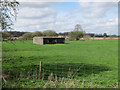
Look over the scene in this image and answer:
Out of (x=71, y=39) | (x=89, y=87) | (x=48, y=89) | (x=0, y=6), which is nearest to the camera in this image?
(x=48, y=89)

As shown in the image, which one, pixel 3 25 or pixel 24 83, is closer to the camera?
pixel 24 83

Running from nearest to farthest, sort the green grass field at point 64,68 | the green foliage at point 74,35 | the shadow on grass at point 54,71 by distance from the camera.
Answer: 1. the green grass field at point 64,68
2. the shadow on grass at point 54,71
3. the green foliage at point 74,35

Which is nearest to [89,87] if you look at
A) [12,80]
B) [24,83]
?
[24,83]

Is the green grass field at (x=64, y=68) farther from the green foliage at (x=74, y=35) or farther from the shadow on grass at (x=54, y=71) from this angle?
the green foliage at (x=74, y=35)

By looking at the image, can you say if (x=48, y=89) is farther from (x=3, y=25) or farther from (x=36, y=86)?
(x=3, y=25)

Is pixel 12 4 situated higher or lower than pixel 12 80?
higher

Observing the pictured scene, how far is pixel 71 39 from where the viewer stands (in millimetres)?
70250

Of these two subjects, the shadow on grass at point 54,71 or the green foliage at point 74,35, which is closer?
the shadow on grass at point 54,71

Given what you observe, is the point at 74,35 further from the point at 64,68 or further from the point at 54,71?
the point at 54,71

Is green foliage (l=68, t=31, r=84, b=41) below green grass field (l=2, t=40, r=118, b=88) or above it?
above

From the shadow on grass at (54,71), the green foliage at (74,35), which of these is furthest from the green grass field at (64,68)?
the green foliage at (74,35)

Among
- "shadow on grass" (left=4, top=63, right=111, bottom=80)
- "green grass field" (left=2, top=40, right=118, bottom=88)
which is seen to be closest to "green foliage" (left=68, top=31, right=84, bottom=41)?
"green grass field" (left=2, top=40, right=118, bottom=88)

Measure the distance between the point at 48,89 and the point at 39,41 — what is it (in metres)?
43.1

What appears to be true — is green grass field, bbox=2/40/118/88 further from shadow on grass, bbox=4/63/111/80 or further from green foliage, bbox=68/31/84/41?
green foliage, bbox=68/31/84/41
